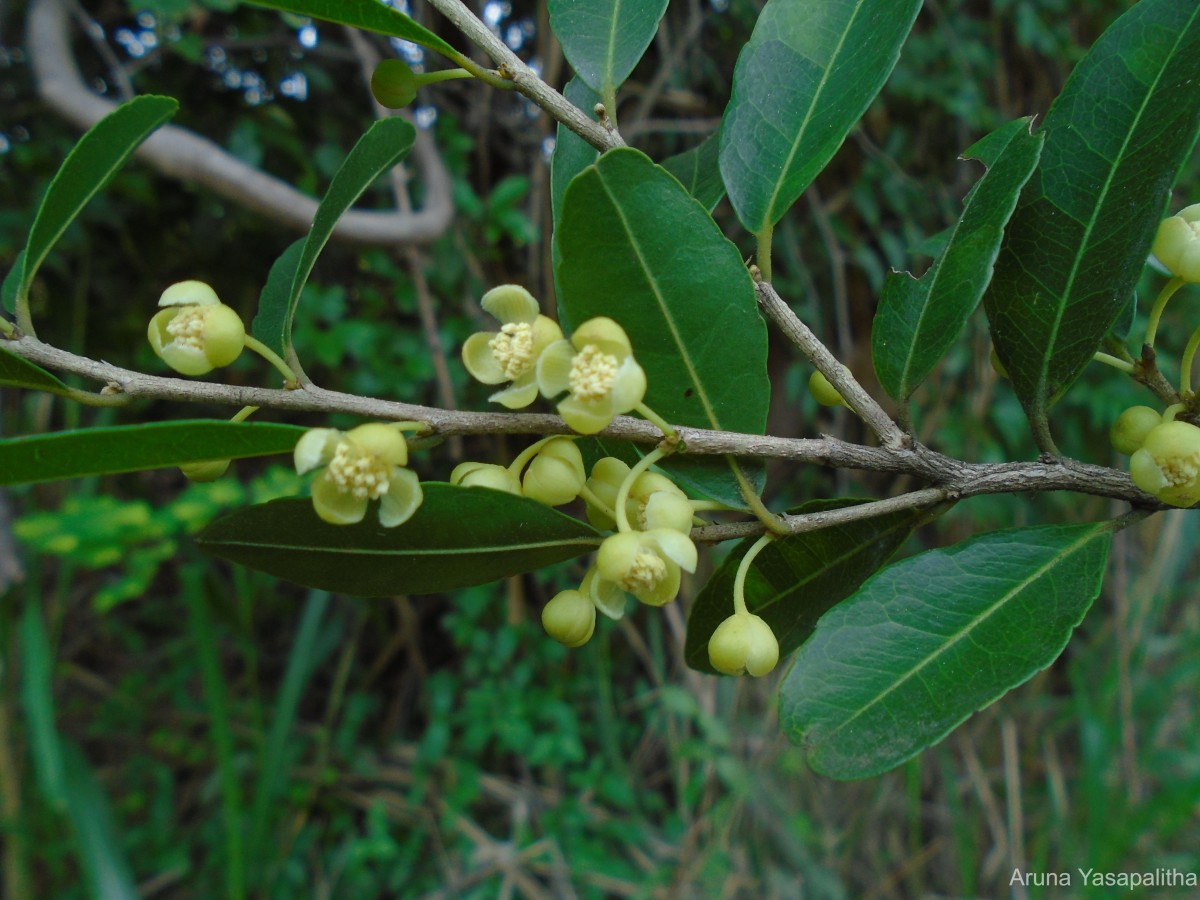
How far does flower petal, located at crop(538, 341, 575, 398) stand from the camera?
0.45 m

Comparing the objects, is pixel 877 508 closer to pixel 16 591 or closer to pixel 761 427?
pixel 761 427

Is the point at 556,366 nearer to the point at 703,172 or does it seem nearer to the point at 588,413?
the point at 588,413

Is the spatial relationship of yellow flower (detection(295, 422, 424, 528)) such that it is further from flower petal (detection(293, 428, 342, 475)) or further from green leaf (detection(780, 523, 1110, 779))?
green leaf (detection(780, 523, 1110, 779))

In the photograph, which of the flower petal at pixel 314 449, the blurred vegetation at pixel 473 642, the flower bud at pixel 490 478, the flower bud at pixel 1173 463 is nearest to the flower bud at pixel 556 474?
the flower bud at pixel 490 478

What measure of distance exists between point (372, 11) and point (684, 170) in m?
0.28

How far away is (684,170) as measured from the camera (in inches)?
26.3

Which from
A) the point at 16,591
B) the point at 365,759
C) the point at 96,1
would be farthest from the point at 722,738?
the point at 96,1

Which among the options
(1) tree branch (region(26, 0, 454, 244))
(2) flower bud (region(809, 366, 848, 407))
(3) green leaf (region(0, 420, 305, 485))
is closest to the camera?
(3) green leaf (region(0, 420, 305, 485))

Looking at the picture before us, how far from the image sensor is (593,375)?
430mm

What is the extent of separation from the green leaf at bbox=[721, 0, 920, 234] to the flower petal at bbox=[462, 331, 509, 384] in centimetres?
20

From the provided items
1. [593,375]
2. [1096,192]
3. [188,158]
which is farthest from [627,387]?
[188,158]

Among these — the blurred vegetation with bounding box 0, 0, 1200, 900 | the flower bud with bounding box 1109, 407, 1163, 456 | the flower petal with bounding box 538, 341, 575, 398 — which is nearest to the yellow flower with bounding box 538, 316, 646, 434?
the flower petal with bounding box 538, 341, 575, 398

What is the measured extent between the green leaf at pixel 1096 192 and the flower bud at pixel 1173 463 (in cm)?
7

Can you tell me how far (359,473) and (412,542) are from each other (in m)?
0.07
